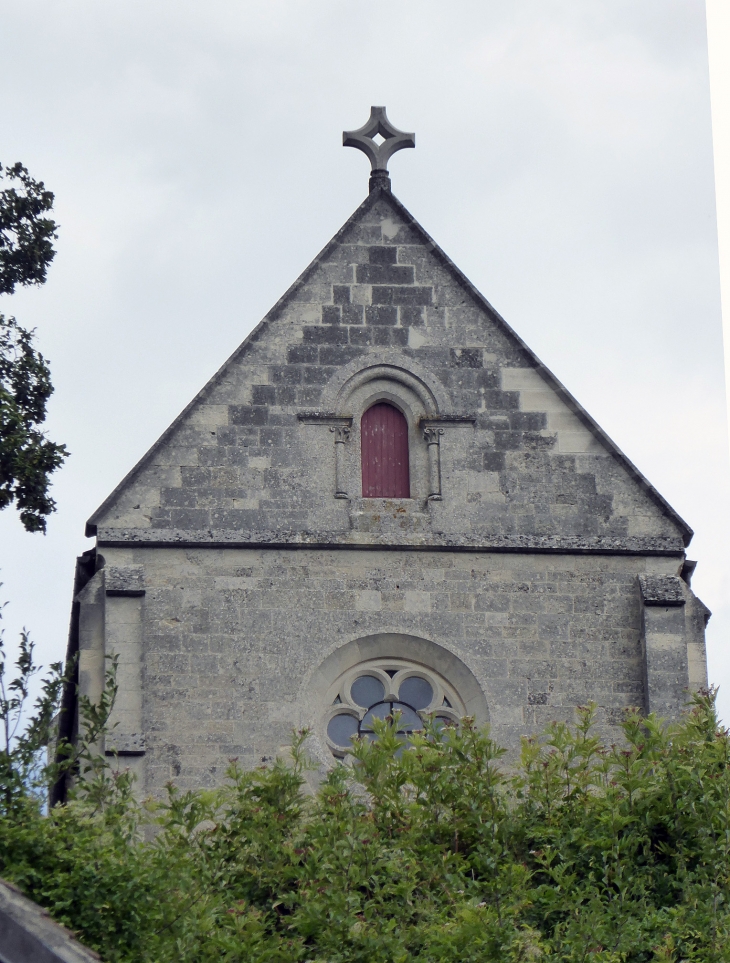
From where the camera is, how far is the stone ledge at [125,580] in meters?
20.6

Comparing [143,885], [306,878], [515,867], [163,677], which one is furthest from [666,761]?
[163,677]

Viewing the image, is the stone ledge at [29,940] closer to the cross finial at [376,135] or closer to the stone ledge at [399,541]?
the stone ledge at [399,541]

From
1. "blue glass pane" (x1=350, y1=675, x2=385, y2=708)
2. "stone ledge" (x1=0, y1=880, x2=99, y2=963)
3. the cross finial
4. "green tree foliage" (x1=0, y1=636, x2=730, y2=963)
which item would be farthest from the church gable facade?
"stone ledge" (x1=0, y1=880, x2=99, y2=963)

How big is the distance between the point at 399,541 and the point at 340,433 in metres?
1.34

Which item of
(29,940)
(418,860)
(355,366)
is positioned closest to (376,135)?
(355,366)

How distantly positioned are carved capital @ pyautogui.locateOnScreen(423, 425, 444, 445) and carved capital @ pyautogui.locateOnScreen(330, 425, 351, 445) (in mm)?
834

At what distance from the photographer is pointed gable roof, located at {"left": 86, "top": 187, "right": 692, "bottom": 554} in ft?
69.5

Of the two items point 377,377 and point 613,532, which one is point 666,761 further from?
point 377,377

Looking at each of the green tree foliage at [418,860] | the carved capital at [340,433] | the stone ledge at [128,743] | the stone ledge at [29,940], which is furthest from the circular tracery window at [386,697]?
the stone ledge at [29,940]

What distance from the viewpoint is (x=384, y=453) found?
22.0 metres

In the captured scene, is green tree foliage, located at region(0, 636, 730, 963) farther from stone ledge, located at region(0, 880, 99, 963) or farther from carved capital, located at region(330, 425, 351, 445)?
carved capital, located at region(330, 425, 351, 445)

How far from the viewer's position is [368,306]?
2233 centimetres

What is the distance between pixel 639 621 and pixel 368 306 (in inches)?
175

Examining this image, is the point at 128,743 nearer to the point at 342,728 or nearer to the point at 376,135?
the point at 342,728
